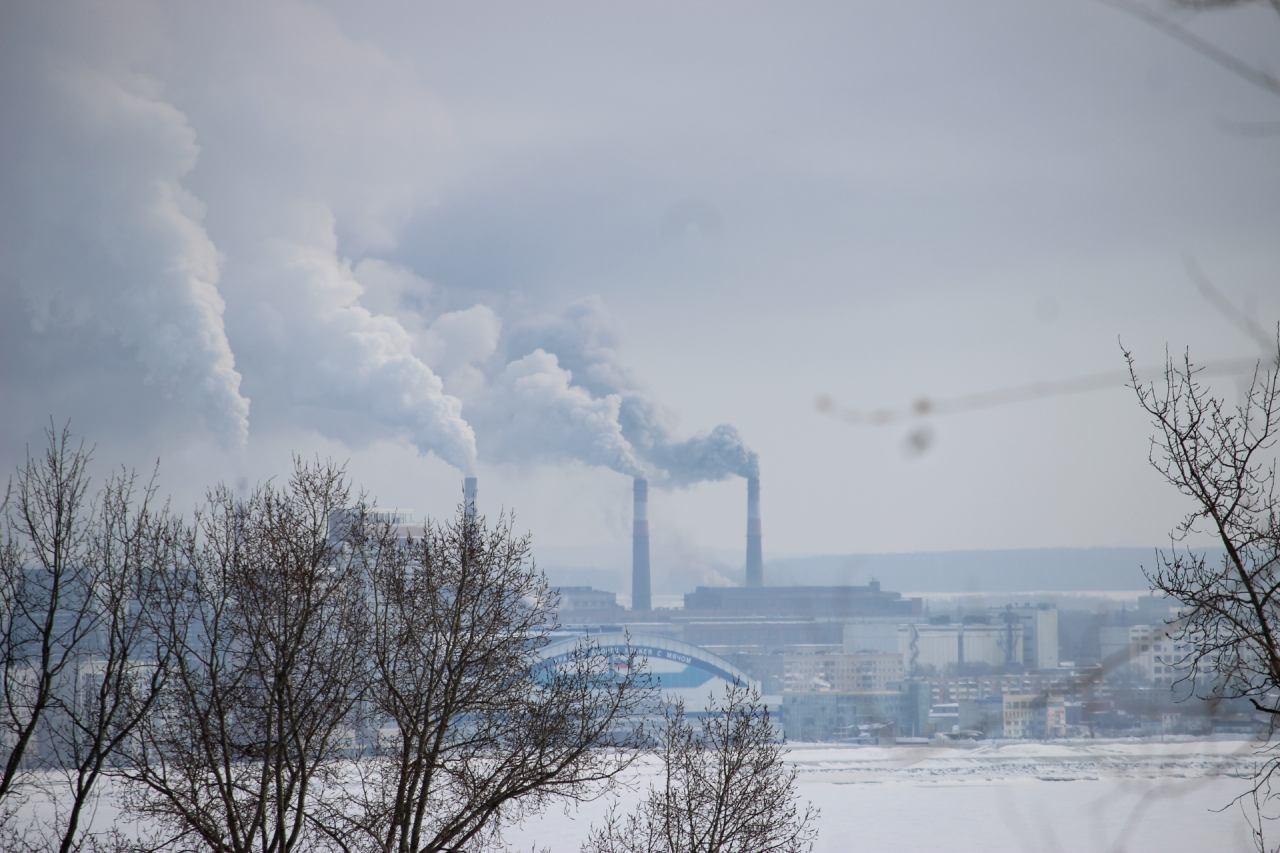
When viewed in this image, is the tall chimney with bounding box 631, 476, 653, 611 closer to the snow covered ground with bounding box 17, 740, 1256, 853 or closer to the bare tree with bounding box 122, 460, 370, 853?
the snow covered ground with bounding box 17, 740, 1256, 853

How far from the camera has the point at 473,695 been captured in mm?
10281

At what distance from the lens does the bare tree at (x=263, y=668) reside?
Result: 8812 millimetres

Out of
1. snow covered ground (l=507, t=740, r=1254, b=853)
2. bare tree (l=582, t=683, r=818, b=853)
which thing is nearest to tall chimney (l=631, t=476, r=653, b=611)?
snow covered ground (l=507, t=740, r=1254, b=853)

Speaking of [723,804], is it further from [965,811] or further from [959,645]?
[959,645]

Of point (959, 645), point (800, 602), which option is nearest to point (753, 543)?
point (800, 602)

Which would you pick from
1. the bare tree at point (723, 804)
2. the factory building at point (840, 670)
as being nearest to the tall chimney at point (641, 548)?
the factory building at point (840, 670)

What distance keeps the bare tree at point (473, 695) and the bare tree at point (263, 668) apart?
0.43 metres

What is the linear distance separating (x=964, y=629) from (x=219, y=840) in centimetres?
7868

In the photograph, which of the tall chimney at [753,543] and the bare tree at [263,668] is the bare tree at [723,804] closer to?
the bare tree at [263,668]

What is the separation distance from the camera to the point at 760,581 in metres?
85.4

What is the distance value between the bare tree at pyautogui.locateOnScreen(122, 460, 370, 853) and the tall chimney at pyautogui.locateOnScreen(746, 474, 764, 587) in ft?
233

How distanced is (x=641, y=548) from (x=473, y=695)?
7264 cm

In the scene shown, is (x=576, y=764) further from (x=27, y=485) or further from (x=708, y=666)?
(x=708, y=666)

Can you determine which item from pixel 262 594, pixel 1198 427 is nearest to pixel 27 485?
pixel 262 594
